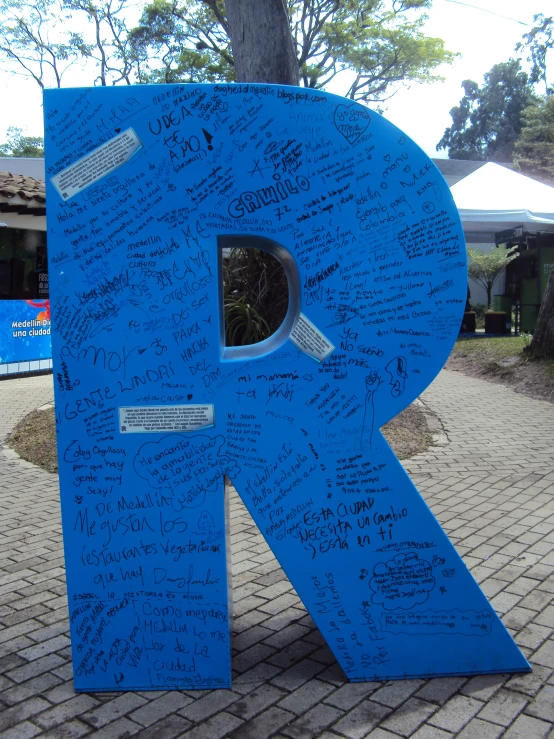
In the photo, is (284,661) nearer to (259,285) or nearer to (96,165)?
(96,165)

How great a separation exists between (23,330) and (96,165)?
32.7 ft

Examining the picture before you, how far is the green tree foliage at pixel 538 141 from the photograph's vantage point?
117 ft

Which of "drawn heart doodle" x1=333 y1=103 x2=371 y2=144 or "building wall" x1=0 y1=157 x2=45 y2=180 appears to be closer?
"drawn heart doodle" x1=333 y1=103 x2=371 y2=144

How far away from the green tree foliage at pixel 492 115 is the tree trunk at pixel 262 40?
53087 millimetres

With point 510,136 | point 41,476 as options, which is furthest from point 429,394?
point 510,136

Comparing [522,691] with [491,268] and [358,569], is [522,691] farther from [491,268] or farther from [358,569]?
[491,268]

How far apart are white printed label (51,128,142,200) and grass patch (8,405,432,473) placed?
4.37m

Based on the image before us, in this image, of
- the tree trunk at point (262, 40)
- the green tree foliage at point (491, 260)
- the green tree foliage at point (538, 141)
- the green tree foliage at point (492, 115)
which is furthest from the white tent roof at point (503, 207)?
the green tree foliage at point (492, 115)

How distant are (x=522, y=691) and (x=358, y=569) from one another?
0.79 m

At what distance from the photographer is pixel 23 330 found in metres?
12.1

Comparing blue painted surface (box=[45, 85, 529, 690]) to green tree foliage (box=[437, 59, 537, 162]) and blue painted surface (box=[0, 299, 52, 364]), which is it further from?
green tree foliage (box=[437, 59, 537, 162])

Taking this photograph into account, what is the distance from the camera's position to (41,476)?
21.3 feet

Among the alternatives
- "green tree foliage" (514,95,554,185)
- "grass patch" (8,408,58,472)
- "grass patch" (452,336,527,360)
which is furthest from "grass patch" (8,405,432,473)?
"green tree foliage" (514,95,554,185)

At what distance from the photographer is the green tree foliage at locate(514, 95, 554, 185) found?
117 ft
